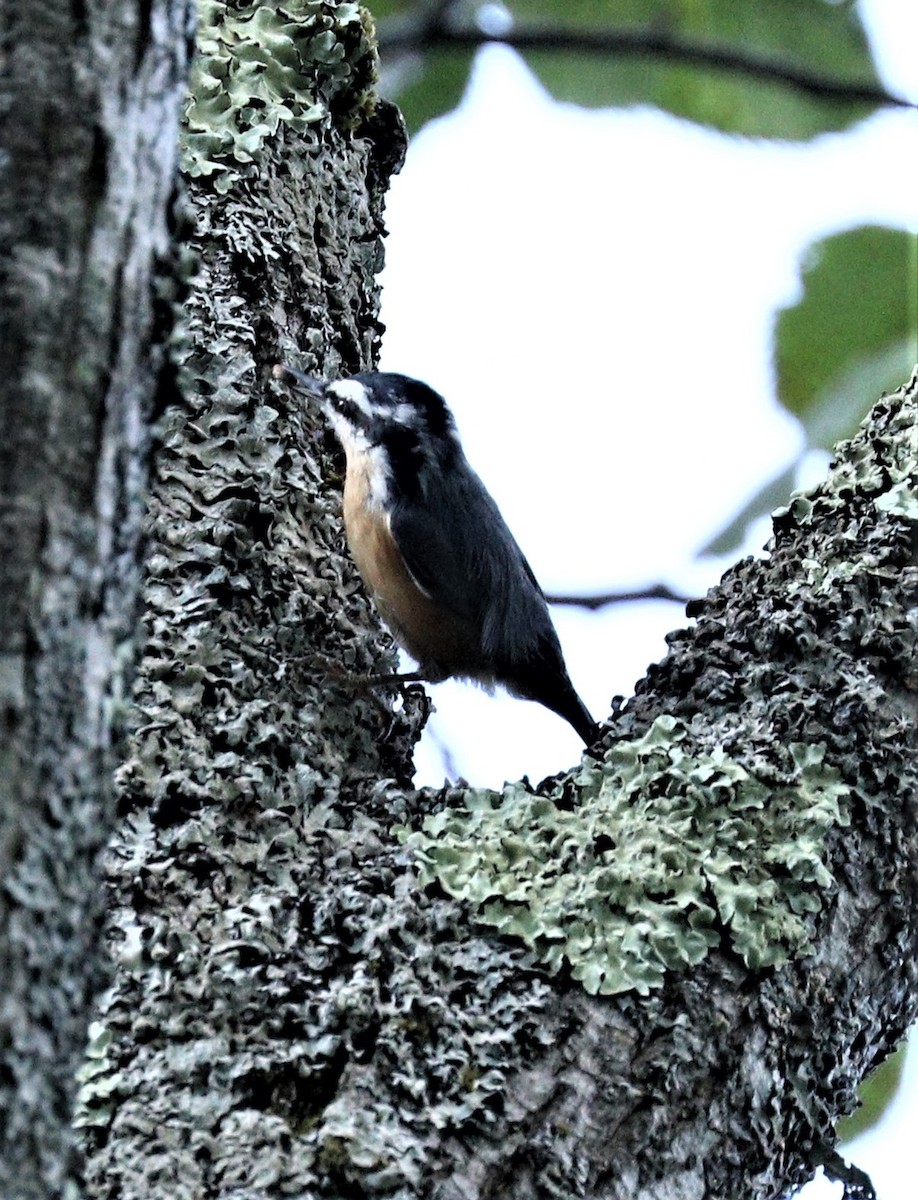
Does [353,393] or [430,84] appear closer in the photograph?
[430,84]

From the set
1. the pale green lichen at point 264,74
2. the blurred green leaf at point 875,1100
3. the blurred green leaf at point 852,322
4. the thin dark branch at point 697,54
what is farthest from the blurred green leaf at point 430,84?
the blurred green leaf at point 875,1100

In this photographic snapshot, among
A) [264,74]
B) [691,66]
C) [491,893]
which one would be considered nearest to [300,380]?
[264,74]

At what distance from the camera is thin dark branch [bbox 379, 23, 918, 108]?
1.53 meters

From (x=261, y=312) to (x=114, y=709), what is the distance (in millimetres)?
1440

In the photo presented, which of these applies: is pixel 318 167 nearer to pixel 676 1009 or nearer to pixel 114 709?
pixel 676 1009

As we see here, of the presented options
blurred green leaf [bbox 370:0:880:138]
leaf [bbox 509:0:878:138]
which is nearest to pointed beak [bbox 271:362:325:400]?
blurred green leaf [bbox 370:0:880:138]

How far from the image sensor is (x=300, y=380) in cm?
228

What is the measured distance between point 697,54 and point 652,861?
0.80m

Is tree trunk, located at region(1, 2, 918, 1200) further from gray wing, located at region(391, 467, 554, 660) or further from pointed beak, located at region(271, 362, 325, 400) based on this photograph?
gray wing, located at region(391, 467, 554, 660)

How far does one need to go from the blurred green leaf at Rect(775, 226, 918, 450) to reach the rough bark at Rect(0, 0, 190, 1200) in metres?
0.99

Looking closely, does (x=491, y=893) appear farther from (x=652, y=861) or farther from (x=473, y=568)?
(x=473, y=568)

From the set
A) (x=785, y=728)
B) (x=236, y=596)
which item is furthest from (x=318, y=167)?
(x=785, y=728)

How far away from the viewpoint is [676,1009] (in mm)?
1512

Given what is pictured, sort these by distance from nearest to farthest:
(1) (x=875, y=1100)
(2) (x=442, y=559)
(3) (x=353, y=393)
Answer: (1) (x=875, y=1100)
(3) (x=353, y=393)
(2) (x=442, y=559)
